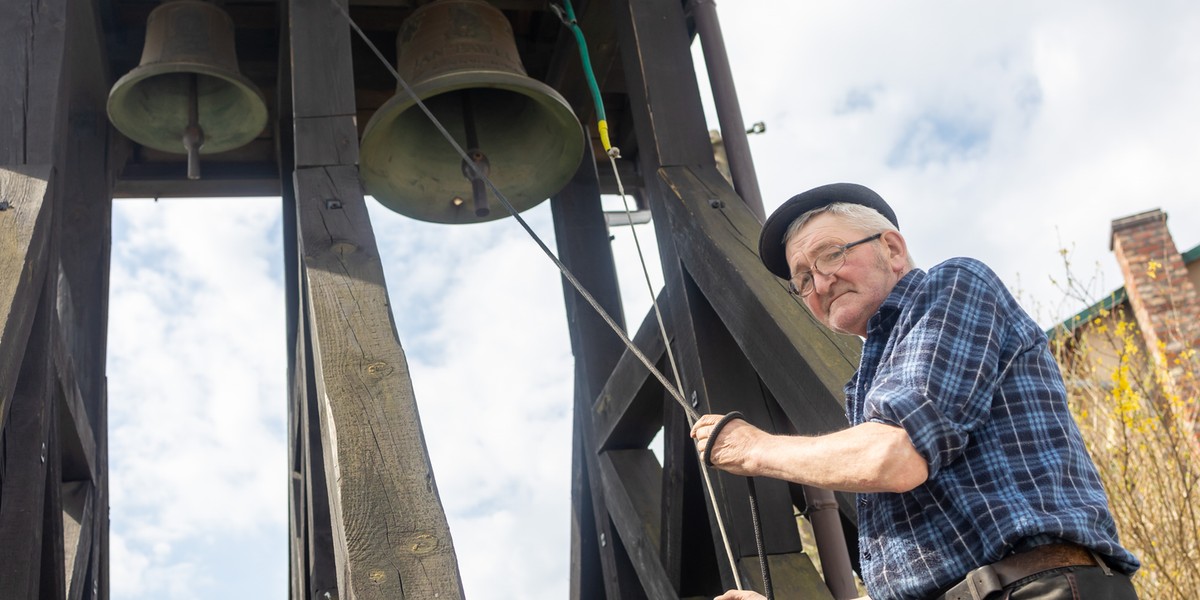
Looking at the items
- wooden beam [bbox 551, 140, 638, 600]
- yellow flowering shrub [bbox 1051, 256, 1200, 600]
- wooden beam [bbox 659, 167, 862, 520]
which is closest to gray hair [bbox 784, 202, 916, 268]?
wooden beam [bbox 659, 167, 862, 520]

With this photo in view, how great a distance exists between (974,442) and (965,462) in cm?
3

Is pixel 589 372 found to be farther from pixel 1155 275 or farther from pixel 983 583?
pixel 1155 275

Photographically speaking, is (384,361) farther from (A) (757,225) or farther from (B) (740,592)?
(A) (757,225)

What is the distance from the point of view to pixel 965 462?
1809 mm

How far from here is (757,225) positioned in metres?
3.45

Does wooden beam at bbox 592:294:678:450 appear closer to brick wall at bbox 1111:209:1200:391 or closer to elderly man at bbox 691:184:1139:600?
elderly man at bbox 691:184:1139:600

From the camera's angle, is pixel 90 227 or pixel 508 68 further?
pixel 90 227

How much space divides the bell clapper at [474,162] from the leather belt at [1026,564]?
7.17 ft

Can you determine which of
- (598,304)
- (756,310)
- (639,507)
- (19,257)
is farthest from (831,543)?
(19,257)

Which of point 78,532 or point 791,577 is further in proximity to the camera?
point 78,532

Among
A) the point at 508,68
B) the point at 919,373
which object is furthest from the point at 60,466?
the point at 919,373

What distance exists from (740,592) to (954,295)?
2.27 feet

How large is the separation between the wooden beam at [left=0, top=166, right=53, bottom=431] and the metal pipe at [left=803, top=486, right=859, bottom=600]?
Answer: 193 centimetres

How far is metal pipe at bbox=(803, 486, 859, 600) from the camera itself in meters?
3.09
